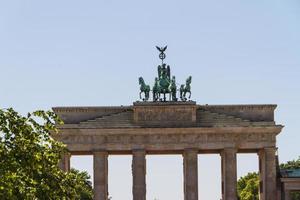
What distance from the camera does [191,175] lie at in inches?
4171

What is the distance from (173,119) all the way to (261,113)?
10599mm

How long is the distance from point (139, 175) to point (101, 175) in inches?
176

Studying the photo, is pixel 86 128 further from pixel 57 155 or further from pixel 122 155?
pixel 57 155

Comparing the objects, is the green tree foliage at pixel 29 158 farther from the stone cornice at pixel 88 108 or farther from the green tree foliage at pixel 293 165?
the green tree foliage at pixel 293 165

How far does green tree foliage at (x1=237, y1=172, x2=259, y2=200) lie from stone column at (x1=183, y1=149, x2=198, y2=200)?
48.6 metres

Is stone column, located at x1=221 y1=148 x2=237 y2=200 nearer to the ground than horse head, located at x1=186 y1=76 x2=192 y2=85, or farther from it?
nearer to the ground

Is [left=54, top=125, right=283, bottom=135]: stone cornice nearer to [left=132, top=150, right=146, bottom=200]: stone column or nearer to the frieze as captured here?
the frieze

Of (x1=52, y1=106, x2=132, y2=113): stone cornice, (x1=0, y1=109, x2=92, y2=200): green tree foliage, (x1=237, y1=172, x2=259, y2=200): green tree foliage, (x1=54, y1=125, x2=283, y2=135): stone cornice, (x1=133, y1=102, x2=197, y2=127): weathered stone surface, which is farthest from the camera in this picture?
(x1=237, y1=172, x2=259, y2=200): green tree foliage

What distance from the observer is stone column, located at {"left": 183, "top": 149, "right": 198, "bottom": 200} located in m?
106

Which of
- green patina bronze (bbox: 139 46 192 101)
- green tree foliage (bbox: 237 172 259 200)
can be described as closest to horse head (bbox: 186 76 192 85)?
green patina bronze (bbox: 139 46 192 101)

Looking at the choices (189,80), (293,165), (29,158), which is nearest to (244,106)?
(189,80)

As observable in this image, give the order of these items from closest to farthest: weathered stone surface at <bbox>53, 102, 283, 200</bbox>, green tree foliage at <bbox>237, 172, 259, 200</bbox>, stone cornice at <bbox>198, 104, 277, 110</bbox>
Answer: weathered stone surface at <bbox>53, 102, 283, 200</bbox>
stone cornice at <bbox>198, 104, 277, 110</bbox>
green tree foliage at <bbox>237, 172, 259, 200</bbox>

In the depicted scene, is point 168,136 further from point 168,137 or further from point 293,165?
point 293,165

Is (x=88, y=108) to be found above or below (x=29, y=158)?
above
